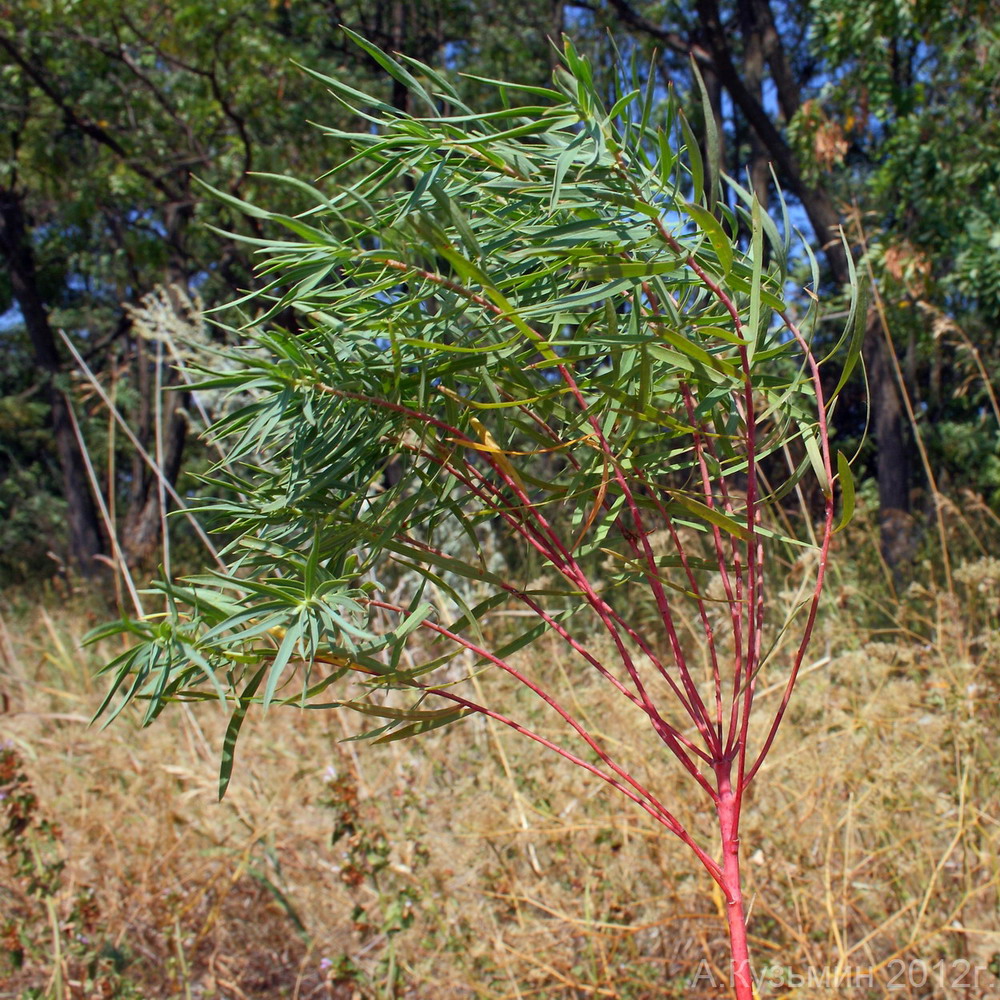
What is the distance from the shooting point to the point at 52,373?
25.1 feet

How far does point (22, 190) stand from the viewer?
28.1 feet

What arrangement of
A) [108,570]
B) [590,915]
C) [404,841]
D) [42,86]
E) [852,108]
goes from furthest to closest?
[108,570], [42,86], [852,108], [404,841], [590,915]

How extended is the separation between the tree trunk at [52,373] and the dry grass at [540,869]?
17.7 ft

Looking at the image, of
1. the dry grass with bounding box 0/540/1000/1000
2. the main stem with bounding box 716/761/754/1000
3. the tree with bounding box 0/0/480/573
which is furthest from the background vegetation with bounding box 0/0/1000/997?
the tree with bounding box 0/0/480/573

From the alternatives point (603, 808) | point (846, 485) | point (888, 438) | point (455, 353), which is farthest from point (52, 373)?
point (846, 485)

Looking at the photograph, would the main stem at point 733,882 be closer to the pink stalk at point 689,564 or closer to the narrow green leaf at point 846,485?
the pink stalk at point 689,564

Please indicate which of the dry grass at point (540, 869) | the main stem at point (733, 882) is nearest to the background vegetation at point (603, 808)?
the dry grass at point (540, 869)

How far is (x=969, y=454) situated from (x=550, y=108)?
722 cm

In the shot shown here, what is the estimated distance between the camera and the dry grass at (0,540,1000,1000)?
162cm

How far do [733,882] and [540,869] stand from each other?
4.02 ft

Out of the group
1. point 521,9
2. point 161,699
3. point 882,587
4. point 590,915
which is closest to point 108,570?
point 521,9

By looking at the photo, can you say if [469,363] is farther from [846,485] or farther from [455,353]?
[846,485]

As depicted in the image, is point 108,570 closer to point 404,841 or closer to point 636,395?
point 404,841

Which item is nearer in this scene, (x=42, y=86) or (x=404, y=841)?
(x=404, y=841)
